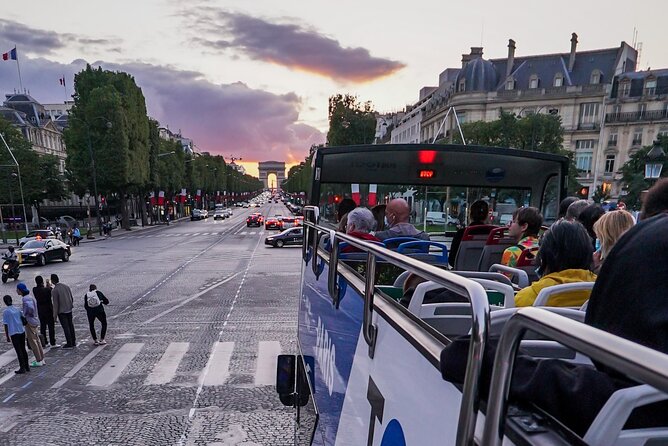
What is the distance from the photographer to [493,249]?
4461mm

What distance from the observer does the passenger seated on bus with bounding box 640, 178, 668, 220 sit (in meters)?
1.83

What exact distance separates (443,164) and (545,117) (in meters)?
38.3

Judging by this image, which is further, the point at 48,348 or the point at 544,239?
the point at 48,348

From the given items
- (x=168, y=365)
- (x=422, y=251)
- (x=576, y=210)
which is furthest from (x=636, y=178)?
(x=168, y=365)

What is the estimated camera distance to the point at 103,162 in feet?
126

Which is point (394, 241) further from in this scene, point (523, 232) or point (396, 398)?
point (396, 398)

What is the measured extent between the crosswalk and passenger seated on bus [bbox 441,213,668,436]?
7.57 m

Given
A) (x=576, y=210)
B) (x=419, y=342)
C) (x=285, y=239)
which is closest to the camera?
(x=419, y=342)

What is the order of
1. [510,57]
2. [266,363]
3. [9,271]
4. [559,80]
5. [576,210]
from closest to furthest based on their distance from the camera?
1. [576,210]
2. [266,363]
3. [9,271]
4. [559,80]
5. [510,57]

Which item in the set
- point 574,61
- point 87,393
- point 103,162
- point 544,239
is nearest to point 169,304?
point 87,393

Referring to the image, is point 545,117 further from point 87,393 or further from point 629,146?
point 87,393

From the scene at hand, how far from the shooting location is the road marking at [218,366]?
7.91m

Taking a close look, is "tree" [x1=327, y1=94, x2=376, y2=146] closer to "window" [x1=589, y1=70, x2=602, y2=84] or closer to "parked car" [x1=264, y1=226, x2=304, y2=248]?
"parked car" [x1=264, y1=226, x2=304, y2=248]

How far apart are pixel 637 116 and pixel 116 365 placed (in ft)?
217
